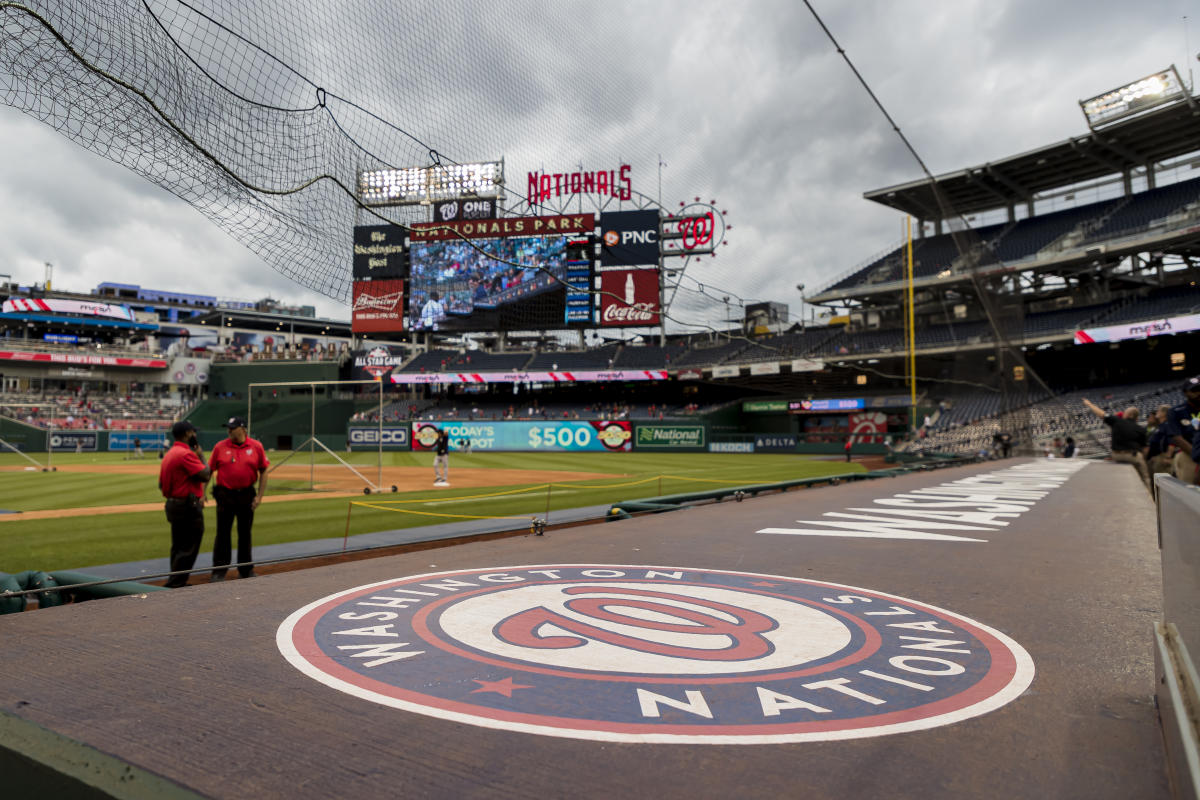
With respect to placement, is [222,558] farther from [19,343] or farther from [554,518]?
[19,343]

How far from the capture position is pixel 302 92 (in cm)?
696

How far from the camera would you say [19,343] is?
58156mm

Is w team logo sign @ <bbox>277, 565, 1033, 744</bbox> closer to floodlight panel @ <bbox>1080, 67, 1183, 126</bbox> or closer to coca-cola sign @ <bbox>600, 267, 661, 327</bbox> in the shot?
coca-cola sign @ <bbox>600, 267, 661, 327</bbox>

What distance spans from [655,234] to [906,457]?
2662 cm

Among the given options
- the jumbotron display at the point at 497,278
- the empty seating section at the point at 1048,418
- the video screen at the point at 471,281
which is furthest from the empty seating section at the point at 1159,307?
the video screen at the point at 471,281

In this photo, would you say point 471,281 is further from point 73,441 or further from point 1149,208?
point 1149,208

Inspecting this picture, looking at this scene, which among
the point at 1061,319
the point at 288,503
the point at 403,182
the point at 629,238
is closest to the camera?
the point at 403,182

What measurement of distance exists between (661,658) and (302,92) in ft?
21.7

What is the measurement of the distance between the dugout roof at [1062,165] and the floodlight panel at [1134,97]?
2.33ft

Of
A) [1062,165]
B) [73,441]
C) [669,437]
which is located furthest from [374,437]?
[1062,165]

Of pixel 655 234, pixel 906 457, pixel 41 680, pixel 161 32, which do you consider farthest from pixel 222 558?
pixel 655 234

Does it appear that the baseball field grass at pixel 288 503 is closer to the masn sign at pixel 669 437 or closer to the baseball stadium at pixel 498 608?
the baseball stadium at pixel 498 608

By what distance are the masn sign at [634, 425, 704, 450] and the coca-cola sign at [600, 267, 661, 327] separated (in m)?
9.51

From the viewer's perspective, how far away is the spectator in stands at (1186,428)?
6.74 metres
